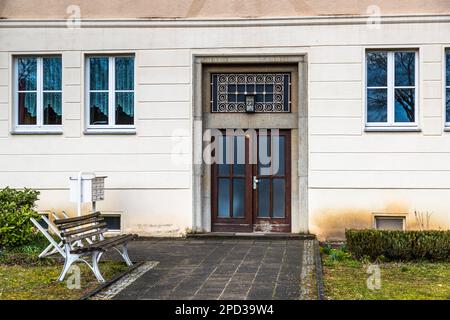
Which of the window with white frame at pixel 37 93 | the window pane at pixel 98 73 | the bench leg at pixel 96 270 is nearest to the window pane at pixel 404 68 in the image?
the window pane at pixel 98 73

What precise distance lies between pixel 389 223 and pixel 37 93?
315 inches

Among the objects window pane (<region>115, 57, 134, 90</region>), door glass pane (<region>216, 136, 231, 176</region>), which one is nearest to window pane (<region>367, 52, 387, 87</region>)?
door glass pane (<region>216, 136, 231, 176</region>)

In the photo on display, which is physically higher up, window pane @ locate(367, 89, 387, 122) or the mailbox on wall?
window pane @ locate(367, 89, 387, 122)

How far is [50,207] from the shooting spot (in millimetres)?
14281

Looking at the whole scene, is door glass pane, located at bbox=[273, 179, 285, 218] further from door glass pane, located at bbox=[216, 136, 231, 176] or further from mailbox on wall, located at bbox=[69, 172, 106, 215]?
mailbox on wall, located at bbox=[69, 172, 106, 215]

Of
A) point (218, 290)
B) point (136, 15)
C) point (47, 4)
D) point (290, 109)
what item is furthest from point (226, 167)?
point (218, 290)

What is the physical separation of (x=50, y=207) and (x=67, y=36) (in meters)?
3.68

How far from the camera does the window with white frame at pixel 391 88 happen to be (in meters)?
13.9

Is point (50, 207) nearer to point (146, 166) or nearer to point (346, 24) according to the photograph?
point (146, 166)

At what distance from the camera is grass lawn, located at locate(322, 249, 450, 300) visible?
8.20m

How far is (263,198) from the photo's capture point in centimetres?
1437

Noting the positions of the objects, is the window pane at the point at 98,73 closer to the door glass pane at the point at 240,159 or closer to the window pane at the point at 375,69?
the door glass pane at the point at 240,159

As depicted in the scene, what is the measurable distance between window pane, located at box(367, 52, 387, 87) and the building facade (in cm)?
4

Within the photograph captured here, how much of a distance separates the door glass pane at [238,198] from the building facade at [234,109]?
0.08 feet
